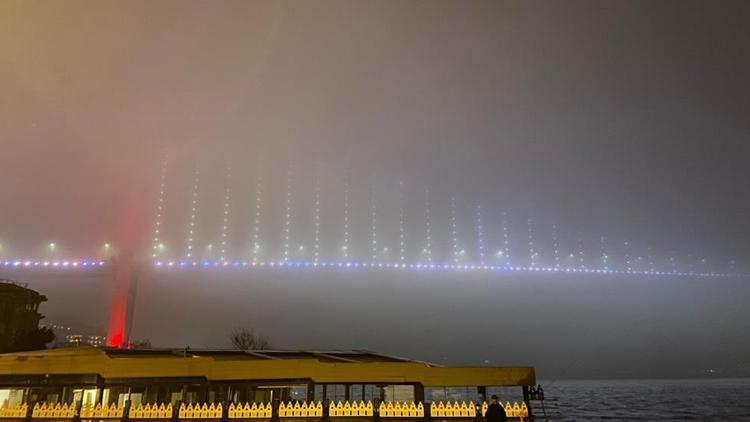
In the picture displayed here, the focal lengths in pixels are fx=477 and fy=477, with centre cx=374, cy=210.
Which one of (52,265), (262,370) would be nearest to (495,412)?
(262,370)

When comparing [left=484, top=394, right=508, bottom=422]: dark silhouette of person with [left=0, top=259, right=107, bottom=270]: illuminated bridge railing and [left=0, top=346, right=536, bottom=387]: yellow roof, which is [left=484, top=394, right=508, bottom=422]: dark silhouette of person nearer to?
[left=0, top=346, right=536, bottom=387]: yellow roof

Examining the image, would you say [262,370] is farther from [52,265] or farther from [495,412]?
[52,265]

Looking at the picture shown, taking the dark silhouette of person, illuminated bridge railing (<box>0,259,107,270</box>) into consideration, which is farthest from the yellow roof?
illuminated bridge railing (<box>0,259,107,270</box>)

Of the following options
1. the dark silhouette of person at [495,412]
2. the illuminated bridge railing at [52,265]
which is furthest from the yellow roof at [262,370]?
the illuminated bridge railing at [52,265]

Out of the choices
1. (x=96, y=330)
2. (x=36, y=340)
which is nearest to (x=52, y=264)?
(x=36, y=340)

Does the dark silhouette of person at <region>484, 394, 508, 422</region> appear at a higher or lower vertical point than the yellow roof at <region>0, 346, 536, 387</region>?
lower

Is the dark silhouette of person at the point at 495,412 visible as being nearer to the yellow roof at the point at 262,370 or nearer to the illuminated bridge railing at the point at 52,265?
the yellow roof at the point at 262,370

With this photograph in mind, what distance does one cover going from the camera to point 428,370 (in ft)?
43.4

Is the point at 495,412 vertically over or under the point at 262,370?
under

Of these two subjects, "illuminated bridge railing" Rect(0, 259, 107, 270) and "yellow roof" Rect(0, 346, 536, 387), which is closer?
"yellow roof" Rect(0, 346, 536, 387)

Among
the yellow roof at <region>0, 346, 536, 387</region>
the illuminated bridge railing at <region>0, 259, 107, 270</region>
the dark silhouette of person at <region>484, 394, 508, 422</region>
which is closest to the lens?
the dark silhouette of person at <region>484, 394, 508, 422</region>

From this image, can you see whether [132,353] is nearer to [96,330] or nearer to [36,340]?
[36,340]

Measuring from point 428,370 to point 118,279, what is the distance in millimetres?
71943

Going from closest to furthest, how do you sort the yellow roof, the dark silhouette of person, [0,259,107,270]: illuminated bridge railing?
the dark silhouette of person
the yellow roof
[0,259,107,270]: illuminated bridge railing
